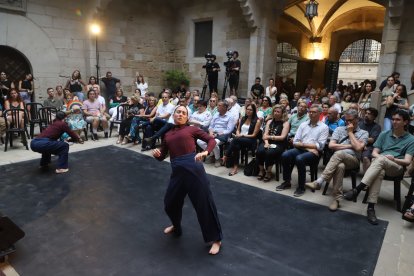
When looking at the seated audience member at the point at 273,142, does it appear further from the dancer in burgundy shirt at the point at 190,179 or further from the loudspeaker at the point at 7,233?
the loudspeaker at the point at 7,233

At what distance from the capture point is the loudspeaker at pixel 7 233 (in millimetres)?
2541

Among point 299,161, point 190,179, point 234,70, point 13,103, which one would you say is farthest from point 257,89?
point 190,179

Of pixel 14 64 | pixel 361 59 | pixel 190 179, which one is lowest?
pixel 190 179

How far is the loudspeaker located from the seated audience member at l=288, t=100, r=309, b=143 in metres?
3.73

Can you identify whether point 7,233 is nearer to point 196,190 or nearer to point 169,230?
point 169,230

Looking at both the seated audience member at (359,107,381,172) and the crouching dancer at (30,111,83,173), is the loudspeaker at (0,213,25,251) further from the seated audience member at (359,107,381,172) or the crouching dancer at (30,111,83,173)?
the seated audience member at (359,107,381,172)

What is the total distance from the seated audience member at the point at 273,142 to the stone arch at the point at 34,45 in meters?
6.89

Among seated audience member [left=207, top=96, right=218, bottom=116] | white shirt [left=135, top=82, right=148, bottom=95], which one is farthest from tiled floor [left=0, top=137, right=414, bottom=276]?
white shirt [left=135, top=82, right=148, bottom=95]

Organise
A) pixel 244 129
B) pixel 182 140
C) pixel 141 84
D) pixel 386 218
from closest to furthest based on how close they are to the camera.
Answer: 1. pixel 182 140
2. pixel 386 218
3. pixel 244 129
4. pixel 141 84

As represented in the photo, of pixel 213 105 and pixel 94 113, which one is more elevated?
pixel 213 105

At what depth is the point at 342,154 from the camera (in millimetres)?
3793

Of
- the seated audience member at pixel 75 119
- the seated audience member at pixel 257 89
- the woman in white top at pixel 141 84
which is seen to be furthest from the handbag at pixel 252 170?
the woman in white top at pixel 141 84

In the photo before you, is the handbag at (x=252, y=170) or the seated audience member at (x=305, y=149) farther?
the handbag at (x=252, y=170)

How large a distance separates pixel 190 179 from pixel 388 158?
7.85ft
